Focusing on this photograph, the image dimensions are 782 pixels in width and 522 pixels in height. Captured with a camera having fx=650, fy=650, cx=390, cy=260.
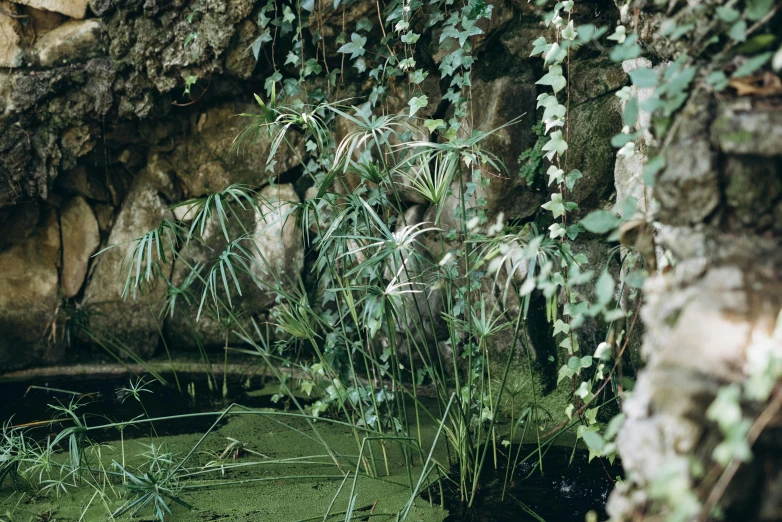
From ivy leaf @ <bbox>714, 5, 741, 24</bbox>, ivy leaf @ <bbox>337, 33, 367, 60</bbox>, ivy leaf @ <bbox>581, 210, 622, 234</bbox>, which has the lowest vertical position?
ivy leaf @ <bbox>581, 210, 622, 234</bbox>

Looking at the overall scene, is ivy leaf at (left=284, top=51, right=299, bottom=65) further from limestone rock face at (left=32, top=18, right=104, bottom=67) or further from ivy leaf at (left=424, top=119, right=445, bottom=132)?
limestone rock face at (left=32, top=18, right=104, bottom=67)

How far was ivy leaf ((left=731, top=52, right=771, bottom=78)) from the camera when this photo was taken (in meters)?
1.02

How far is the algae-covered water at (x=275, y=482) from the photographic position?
2.00 meters

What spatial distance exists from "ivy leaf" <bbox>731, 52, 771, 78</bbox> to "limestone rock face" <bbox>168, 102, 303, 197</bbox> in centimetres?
256

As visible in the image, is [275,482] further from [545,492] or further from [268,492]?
[545,492]

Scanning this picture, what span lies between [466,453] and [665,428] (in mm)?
1129

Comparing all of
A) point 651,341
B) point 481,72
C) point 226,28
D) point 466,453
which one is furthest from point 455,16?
point 651,341

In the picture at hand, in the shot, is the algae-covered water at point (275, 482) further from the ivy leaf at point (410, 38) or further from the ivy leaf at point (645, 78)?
the ivy leaf at point (410, 38)

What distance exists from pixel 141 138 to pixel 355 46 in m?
1.38

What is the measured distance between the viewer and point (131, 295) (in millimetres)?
3582

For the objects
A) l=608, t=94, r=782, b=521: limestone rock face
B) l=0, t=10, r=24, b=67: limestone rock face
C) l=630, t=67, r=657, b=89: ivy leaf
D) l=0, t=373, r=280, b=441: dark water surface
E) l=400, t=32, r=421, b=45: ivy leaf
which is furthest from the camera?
l=0, t=10, r=24, b=67: limestone rock face

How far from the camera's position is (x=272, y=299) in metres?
3.50

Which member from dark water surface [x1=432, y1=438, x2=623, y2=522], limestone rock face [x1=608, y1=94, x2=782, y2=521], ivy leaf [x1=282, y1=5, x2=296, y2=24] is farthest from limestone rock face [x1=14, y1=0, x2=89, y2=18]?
limestone rock face [x1=608, y1=94, x2=782, y2=521]

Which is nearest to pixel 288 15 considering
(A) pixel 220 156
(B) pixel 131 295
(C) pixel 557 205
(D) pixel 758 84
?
A: (A) pixel 220 156
